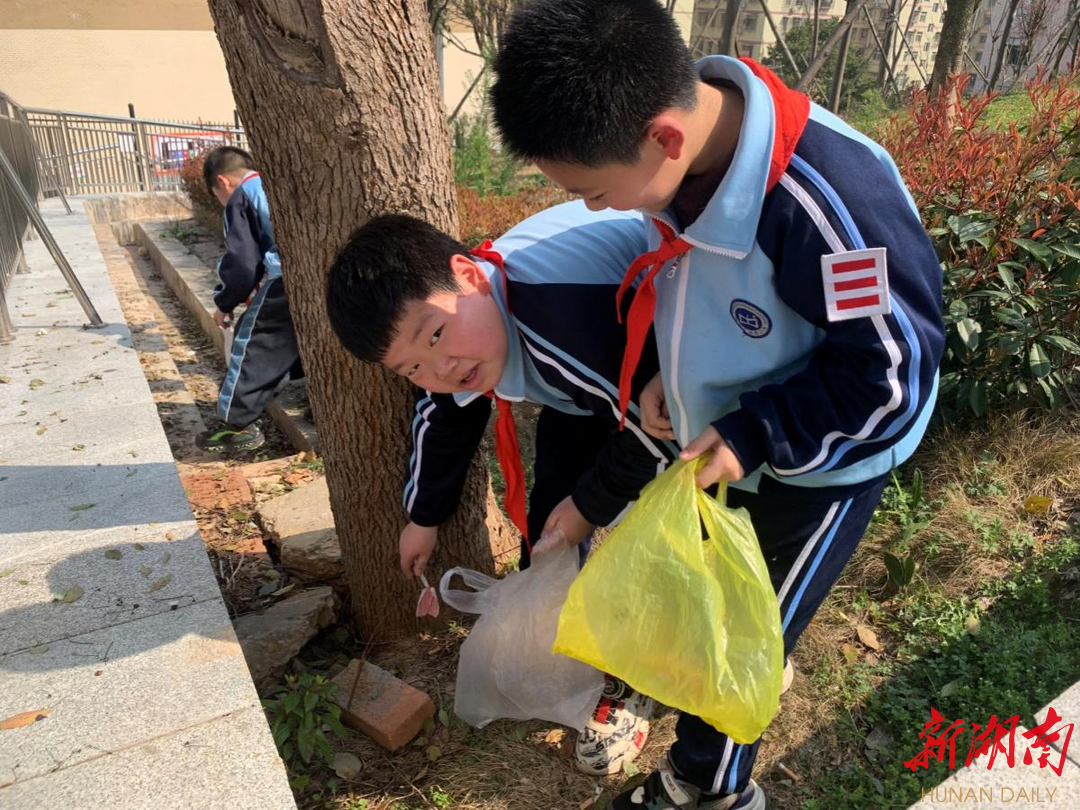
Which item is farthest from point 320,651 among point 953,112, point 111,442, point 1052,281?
point 953,112

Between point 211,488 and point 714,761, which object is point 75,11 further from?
point 714,761

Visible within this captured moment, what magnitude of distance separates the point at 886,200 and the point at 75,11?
2592 centimetres

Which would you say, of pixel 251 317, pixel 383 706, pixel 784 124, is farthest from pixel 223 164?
pixel 784 124

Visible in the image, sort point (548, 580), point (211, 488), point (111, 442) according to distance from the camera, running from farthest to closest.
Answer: point (211, 488) → point (111, 442) → point (548, 580)

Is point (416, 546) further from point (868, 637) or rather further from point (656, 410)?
point (868, 637)

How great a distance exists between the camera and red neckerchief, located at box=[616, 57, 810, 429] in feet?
4.13

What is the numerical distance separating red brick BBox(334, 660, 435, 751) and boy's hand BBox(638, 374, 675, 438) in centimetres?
111

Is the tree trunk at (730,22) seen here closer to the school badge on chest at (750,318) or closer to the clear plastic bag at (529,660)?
the clear plastic bag at (529,660)

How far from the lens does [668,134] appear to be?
1246 mm

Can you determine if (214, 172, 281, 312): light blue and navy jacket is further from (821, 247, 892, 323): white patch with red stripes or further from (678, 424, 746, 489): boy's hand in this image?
(821, 247, 892, 323): white patch with red stripes

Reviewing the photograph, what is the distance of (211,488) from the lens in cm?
361

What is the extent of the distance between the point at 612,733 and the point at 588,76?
63.7 inches

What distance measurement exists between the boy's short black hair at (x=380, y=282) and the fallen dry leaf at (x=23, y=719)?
1.07 m

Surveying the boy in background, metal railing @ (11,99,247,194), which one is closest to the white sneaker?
the boy in background
